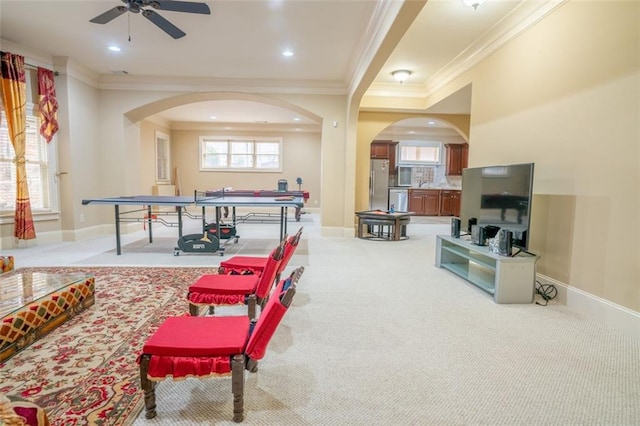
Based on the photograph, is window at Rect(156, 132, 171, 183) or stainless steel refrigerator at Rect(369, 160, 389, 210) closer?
stainless steel refrigerator at Rect(369, 160, 389, 210)

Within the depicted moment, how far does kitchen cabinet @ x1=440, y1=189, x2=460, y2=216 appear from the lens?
10.8 meters

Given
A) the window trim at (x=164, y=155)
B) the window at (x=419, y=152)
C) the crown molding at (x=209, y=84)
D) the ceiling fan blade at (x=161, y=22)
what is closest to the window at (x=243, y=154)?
the window trim at (x=164, y=155)

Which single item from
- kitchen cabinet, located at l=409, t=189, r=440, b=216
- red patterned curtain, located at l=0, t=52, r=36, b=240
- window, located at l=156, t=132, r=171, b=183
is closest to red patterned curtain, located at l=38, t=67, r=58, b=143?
red patterned curtain, located at l=0, t=52, r=36, b=240

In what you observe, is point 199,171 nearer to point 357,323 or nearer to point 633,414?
point 357,323

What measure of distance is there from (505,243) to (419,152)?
28.8ft

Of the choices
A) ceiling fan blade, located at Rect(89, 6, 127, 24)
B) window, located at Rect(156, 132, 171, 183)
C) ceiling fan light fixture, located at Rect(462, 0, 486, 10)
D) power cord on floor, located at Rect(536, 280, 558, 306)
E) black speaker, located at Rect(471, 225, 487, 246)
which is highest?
ceiling fan light fixture, located at Rect(462, 0, 486, 10)

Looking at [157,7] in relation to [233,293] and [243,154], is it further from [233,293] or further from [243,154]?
[243,154]

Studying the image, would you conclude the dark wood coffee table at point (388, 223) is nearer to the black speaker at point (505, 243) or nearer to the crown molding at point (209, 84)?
the crown molding at point (209, 84)

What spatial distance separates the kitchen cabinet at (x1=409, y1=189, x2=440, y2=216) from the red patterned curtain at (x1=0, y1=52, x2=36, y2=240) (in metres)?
9.46

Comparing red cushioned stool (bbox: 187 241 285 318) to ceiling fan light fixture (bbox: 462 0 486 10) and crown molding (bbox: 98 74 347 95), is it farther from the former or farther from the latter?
crown molding (bbox: 98 74 347 95)

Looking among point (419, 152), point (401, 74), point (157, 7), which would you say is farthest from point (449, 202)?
point (157, 7)

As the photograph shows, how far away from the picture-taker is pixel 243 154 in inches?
433

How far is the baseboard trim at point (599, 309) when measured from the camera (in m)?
2.42

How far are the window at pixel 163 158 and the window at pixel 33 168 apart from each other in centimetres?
427
